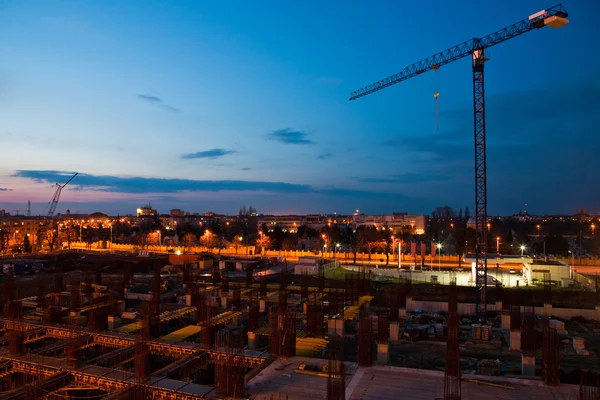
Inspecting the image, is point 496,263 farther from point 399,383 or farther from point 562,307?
point 399,383

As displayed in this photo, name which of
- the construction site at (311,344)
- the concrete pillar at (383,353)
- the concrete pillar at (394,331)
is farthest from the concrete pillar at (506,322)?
the concrete pillar at (383,353)

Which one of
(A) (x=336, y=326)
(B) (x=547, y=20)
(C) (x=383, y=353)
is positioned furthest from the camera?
(B) (x=547, y=20)

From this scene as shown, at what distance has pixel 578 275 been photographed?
23.3m

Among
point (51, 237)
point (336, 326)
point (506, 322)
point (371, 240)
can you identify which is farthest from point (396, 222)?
point (336, 326)

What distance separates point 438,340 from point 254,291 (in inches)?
389

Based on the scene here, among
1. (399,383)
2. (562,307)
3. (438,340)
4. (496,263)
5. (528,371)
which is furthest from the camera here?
(496,263)

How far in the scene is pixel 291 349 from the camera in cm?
1039

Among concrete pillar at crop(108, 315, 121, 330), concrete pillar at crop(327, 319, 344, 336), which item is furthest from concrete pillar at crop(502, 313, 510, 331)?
concrete pillar at crop(108, 315, 121, 330)

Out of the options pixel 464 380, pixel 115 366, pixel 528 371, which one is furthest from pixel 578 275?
pixel 115 366

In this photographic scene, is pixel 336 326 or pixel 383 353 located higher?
pixel 383 353

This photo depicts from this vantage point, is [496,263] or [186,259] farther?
[186,259]

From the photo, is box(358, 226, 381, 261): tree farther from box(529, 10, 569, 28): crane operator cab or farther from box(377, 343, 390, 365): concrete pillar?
box(377, 343, 390, 365): concrete pillar

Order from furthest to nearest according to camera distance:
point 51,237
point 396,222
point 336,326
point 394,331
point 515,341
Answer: point 396,222 < point 51,237 < point 336,326 < point 394,331 < point 515,341

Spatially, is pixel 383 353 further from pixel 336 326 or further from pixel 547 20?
pixel 547 20
